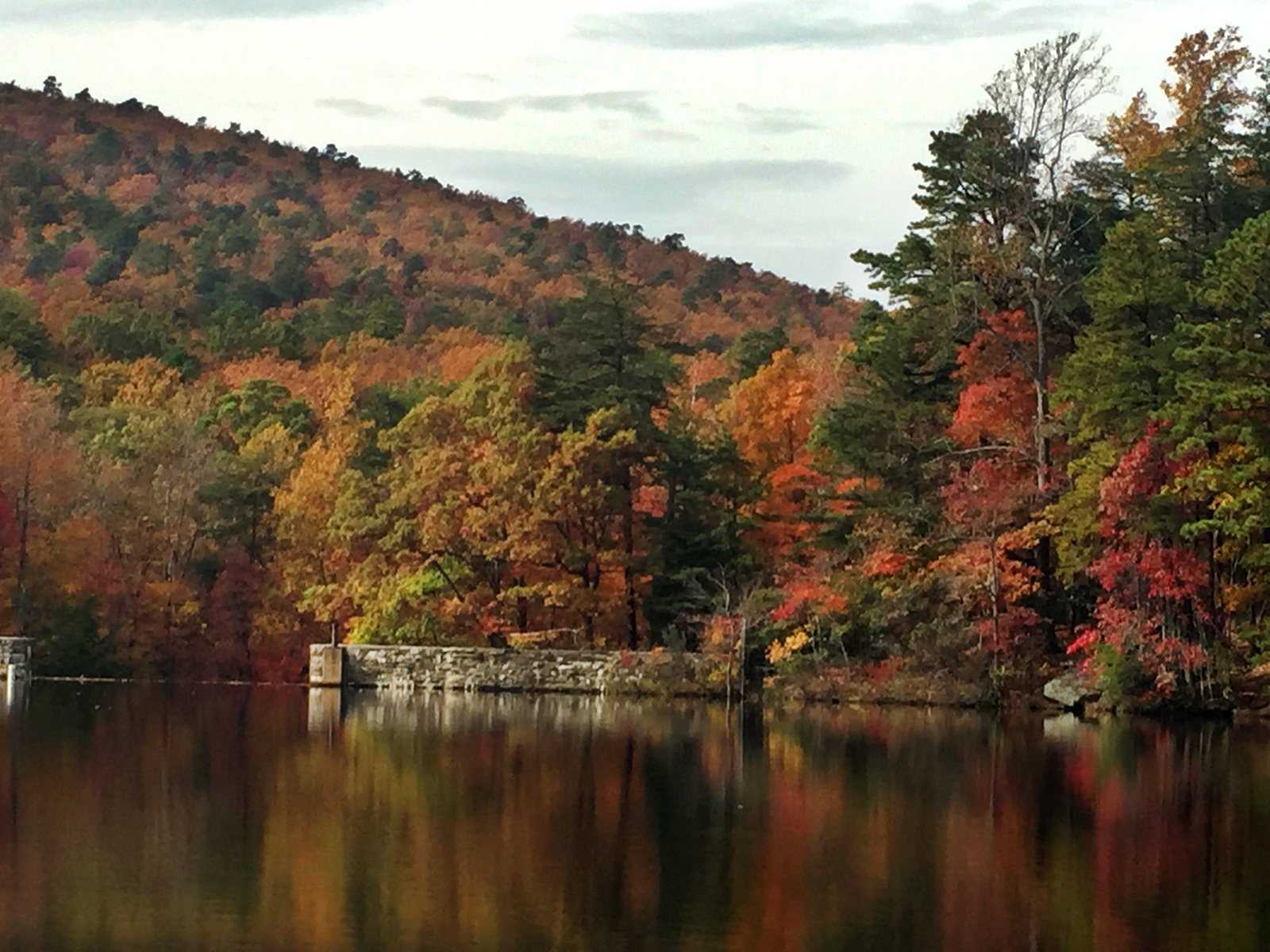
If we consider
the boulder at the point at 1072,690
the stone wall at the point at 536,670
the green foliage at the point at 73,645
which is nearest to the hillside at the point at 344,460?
the green foliage at the point at 73,645

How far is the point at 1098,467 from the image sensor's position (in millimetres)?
36000

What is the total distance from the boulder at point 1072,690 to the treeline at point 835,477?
64 cm

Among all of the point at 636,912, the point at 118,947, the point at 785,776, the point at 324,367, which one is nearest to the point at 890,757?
the point at 785,776

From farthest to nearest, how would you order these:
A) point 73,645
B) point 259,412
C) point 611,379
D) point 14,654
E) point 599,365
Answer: point 259,412, point 73,645, point 599,365, point 611,379, point 14,654

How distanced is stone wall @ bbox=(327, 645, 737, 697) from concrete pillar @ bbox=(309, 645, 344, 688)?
2.6 inches

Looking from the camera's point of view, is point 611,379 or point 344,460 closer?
point 611,379

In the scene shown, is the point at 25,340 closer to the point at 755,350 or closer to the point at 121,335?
the point at 121,335

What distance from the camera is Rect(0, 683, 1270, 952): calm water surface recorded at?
1352cm

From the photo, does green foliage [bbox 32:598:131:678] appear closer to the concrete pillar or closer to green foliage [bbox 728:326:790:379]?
the concrete pillar

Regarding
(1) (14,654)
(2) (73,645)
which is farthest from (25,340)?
(1) (14,654)

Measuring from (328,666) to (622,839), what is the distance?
25.3 m

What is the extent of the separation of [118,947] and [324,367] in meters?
63.2

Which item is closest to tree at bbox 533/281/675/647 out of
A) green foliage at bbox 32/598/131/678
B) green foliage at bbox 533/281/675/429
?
green foliage at bbox 533/281/675/429

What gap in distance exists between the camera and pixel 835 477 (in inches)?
1722
